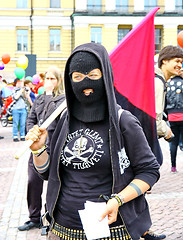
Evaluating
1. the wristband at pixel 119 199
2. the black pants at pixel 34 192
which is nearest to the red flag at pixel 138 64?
the wristband at pixel 119 199

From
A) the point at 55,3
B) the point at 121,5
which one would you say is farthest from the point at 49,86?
the point at 121,5

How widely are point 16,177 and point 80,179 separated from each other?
526 centimetres

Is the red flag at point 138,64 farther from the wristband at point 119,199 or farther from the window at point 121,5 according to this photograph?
the window at point 121,5

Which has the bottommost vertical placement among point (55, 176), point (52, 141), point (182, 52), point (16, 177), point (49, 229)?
point (16, 177)

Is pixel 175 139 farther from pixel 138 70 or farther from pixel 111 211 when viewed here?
pixel 111 211

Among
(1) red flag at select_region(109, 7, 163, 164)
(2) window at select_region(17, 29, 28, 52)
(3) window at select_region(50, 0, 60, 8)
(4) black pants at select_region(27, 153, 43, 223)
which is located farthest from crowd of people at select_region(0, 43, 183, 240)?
(3) window at select_region(50, 0, 60, 8)

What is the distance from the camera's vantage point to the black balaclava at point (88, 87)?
2.21 meters

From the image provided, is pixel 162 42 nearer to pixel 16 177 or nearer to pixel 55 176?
pixel 16 177

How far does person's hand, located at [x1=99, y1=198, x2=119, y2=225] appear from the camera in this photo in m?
2.10

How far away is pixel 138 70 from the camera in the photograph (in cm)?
319

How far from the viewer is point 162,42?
124 ft

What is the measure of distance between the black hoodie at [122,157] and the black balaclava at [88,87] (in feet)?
0.13

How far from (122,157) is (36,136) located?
18.7 inches

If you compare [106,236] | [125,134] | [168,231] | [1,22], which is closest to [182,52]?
[168,231]
